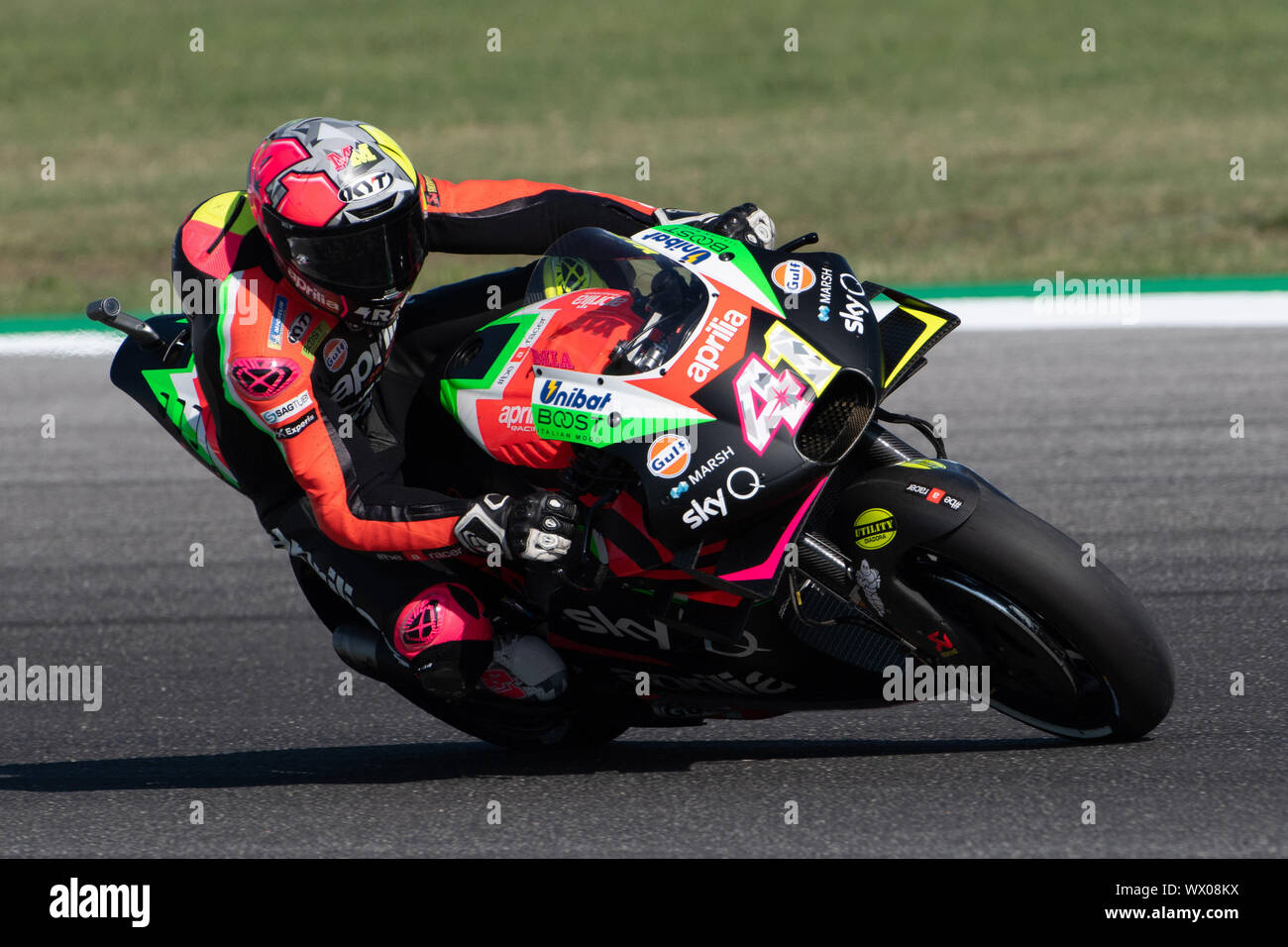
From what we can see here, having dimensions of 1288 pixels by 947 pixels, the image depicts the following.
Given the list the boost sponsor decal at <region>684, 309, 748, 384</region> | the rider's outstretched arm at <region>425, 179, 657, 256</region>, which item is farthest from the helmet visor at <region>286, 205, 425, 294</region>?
the boost sponsor decal at <region>684, 309, 748, 384</region>

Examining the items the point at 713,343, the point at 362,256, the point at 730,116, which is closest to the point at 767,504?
the point at 713,343

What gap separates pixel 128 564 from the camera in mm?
6891

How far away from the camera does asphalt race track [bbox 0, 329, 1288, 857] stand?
12.3ft

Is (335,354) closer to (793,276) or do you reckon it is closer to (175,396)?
(175,396)

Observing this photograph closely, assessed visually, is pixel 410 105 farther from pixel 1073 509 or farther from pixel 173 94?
pixel 1073 509

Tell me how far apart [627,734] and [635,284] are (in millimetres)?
1619

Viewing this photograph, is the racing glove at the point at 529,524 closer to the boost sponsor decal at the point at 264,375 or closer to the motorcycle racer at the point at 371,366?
the motorcycle racer at the point at 371,366

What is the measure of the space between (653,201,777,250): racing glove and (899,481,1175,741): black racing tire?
2.45ft

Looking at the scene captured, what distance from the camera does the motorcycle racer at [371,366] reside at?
378cm

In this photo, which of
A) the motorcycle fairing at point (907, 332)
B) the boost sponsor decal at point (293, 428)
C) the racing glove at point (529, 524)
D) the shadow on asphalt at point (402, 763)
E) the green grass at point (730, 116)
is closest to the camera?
the racing glove at point (529, 524)

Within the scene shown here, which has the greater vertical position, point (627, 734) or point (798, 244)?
point (798, 244)

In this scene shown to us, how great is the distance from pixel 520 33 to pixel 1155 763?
24229 mm

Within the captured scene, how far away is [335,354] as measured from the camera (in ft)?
13.2
